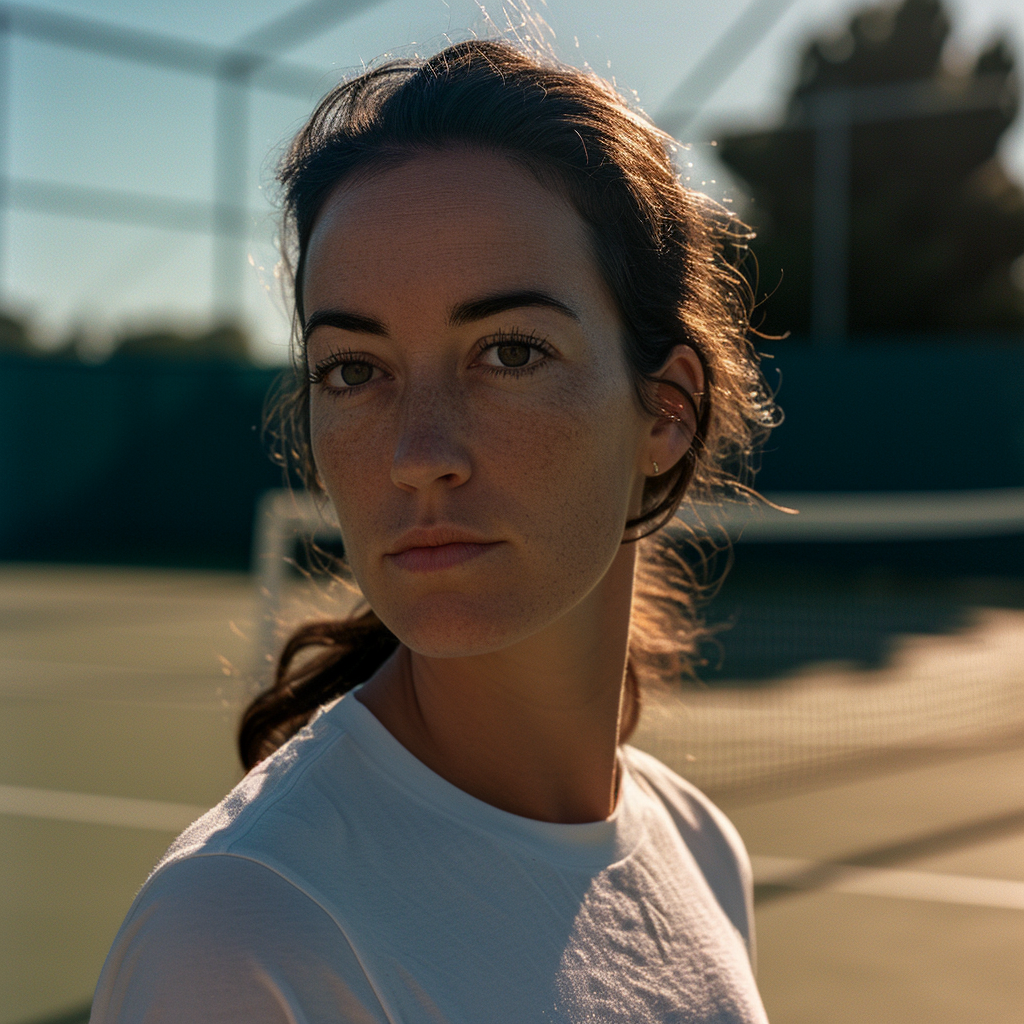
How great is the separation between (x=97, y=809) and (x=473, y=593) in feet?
17.9

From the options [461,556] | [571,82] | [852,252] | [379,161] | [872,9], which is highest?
[872,9]

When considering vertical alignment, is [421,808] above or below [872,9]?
below

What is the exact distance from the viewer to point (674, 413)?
1.73 m

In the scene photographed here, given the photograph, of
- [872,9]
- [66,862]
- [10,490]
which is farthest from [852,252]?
[66,862]

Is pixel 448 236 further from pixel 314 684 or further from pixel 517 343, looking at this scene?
pixel 314 684

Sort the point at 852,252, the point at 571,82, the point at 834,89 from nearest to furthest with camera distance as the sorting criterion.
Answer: the point at 571,82 → the point at 852,252 → the point at 834,89

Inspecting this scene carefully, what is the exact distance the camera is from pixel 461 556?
141 centimetres

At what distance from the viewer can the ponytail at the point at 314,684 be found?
1.92 meters

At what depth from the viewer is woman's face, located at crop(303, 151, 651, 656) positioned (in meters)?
1.42

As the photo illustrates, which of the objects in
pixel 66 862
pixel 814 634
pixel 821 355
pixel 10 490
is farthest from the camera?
pixel 10 490

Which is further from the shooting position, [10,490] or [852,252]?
[852,252]

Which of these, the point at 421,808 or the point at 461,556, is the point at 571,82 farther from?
the point at 421,808

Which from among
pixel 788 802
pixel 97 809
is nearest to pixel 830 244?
pixel 788 802

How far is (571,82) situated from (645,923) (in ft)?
3.27
